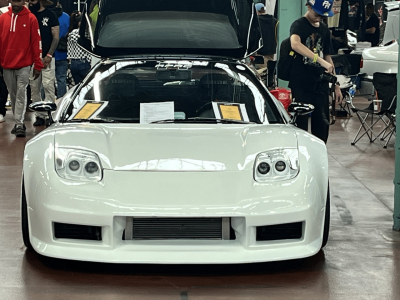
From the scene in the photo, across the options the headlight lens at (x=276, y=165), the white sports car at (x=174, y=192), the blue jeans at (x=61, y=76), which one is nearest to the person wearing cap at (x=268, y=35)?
the blue jeans at (x=61, y=76)

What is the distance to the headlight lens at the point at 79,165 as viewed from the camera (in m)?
4.09

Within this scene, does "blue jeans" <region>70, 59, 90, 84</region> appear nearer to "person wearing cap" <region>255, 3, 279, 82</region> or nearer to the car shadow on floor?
"person wearing cap" <region>255, 3, 279, 82</region>

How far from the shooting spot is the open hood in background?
5.73 m

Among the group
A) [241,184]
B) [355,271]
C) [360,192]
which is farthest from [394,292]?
[360,192]

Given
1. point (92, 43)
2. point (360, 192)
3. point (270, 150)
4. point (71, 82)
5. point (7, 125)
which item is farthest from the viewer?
point (71, 82)

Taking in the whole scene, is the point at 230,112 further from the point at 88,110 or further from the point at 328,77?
the point at 328,77

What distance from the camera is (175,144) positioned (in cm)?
425

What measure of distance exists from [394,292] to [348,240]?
107cm

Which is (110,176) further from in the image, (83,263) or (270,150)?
(270,150)

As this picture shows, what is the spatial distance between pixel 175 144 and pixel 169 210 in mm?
508

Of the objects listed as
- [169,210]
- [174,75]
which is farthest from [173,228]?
[174,75]

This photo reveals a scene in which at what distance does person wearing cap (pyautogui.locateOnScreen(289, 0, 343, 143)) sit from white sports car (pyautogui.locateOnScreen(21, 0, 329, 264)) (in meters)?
2.43

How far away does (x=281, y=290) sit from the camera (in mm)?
3943

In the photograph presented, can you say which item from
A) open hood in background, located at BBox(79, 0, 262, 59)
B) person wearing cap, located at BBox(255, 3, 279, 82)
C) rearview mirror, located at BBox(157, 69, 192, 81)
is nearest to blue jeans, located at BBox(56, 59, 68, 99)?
person wearing cap, located at BBox(255, 3, 279, 82)
